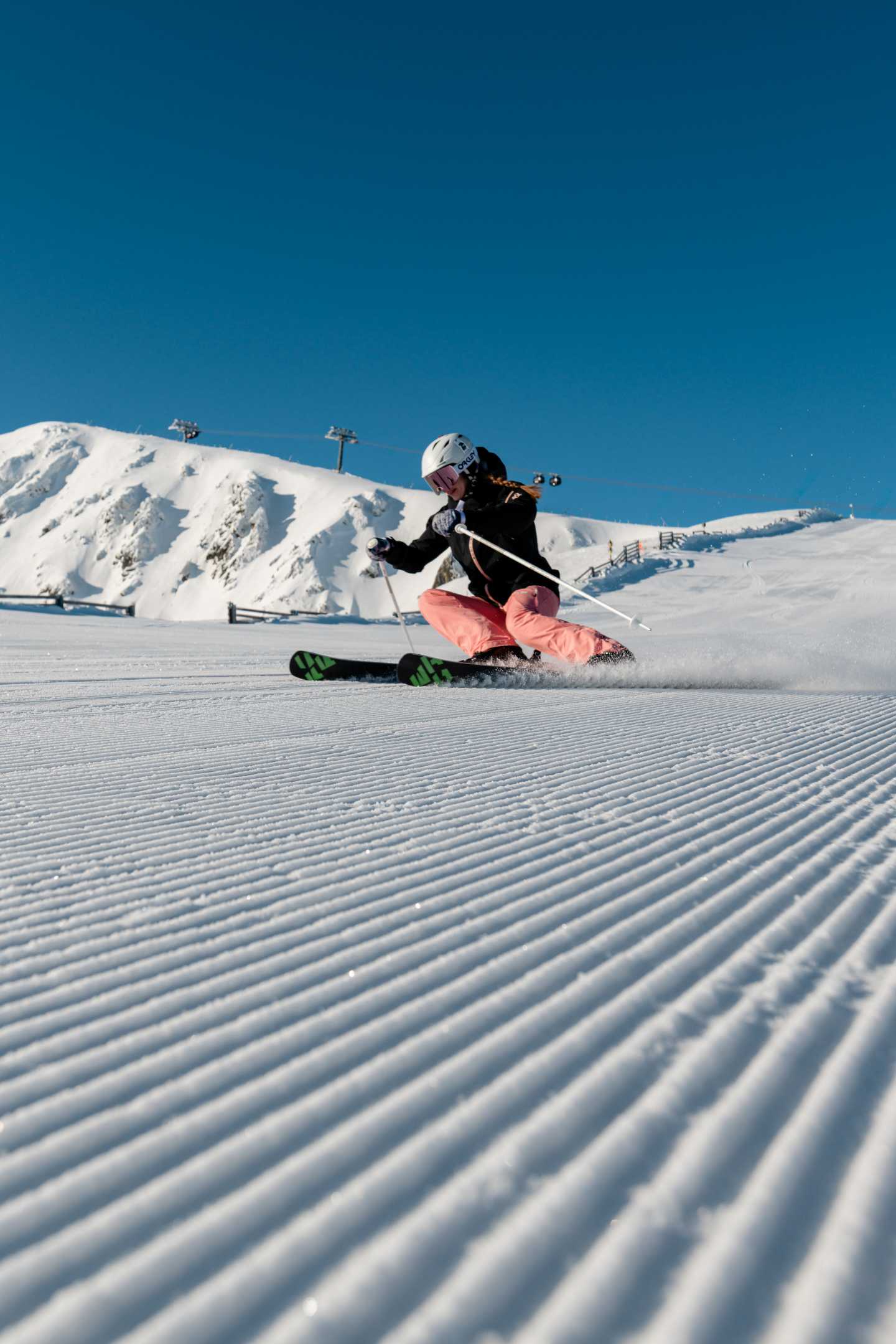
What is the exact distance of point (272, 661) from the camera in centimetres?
692

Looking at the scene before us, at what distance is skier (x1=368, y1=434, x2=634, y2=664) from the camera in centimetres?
566

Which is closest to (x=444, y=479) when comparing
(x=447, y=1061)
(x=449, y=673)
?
(x=449, y=673)

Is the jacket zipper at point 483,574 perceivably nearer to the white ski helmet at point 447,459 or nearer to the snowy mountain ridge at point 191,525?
the white ski helmet at point 447,459

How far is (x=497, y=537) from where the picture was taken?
5.84 m

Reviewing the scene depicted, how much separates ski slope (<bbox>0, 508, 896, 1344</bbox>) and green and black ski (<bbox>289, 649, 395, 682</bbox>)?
10.8 ft

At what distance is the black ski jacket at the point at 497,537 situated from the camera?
5824mm

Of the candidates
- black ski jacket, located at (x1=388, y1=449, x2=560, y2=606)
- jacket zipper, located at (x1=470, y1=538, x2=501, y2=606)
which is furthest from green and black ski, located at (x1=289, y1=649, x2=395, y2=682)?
jacket zipper, located at (x1=470, y1=538, x2=501, y2=606)

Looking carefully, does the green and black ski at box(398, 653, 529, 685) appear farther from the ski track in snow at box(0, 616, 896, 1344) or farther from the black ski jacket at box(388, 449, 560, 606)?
the ski track in snow at box(0, 616, 896, 1344)

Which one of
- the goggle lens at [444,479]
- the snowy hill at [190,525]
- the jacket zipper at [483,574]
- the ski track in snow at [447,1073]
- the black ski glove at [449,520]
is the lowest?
the ski track in snow at [447,1073]

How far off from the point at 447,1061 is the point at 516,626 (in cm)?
473

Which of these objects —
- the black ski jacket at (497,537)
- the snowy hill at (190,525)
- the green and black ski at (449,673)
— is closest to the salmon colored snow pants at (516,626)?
the black ski jacket at (497,537)

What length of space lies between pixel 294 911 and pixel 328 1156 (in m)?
0.55

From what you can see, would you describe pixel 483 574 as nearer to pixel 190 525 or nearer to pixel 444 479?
pixel 444 479

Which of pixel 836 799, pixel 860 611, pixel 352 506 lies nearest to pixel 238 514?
pixel 352 506
